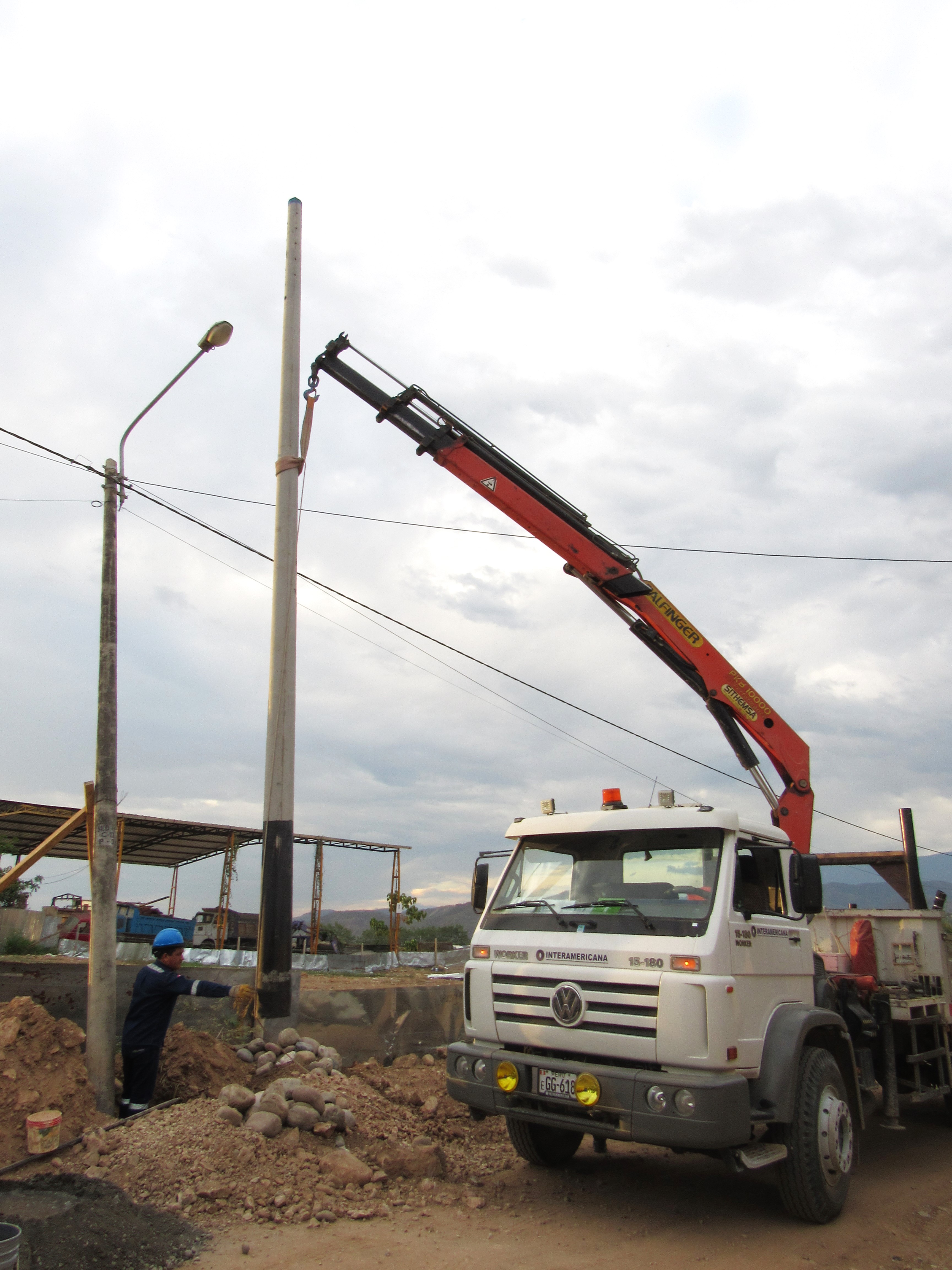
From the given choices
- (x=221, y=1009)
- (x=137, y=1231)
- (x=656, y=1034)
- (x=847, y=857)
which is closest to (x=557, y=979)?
(x=656, y=1034)

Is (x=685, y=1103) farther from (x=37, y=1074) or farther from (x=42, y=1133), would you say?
(x=37, y=1074)

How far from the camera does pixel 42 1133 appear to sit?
5.34 metres

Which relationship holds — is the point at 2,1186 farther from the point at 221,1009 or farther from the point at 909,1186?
the point at 909,1186

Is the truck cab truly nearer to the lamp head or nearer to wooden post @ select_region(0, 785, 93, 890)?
wooden post @ select_region(0, 785, 93, 890)

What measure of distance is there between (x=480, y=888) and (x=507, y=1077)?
1.33 meters

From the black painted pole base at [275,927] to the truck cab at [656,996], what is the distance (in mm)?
2309

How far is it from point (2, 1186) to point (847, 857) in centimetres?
781

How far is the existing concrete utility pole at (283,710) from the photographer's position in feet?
25.0

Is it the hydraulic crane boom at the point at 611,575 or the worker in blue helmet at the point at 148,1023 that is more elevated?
the hydraulic crane boom at the point at 611,575

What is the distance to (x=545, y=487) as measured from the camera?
9914 mm

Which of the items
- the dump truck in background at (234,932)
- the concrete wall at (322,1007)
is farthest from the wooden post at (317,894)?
the concrete wall at (322,1007)

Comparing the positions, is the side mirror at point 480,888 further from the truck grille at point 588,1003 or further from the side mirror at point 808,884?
the side mirror at point 808,884

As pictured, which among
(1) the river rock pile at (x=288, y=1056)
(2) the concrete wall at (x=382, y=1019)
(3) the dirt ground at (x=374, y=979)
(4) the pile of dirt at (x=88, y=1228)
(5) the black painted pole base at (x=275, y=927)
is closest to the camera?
(4) the pile of dirt at (x=88, y=1228)

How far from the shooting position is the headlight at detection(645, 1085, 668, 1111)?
15.3ft
